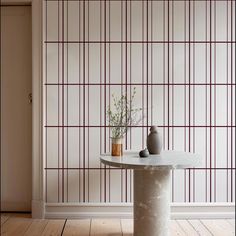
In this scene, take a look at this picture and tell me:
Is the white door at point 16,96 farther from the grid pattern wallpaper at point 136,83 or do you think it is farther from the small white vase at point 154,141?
the small white vase at point 154,141

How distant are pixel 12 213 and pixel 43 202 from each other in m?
0.41

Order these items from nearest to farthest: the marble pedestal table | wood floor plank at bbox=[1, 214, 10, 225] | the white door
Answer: the marble pedestal table → wood floor plank at bbox=[1, 214, 10, 225] → the white door

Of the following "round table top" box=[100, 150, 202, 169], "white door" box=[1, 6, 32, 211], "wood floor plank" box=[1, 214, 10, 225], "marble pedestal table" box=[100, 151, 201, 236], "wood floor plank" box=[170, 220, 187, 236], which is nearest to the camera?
"round table top" box=[100, 150, 202, 169]

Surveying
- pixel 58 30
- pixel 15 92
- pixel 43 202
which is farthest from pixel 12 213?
pixel 58 30

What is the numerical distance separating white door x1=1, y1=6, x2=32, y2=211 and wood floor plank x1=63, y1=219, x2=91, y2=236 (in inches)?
22.5

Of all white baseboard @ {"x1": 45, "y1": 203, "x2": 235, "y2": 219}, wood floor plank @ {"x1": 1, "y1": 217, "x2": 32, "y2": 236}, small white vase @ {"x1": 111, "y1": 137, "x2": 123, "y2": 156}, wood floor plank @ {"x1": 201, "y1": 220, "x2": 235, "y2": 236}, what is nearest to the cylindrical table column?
small white vase @ {"x1": 111, "y1": 137, "x2": 123, "y2": 156}

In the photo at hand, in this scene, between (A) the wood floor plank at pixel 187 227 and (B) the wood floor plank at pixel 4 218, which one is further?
(B) the wood floor plank at pixel 4 218

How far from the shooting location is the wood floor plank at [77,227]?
3006 millimetres

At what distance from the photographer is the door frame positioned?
3.36 meters

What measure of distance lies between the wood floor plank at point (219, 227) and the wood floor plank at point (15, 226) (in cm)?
161

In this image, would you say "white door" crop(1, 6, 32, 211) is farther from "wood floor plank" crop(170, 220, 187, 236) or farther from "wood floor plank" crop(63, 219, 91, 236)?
"wood floor plank" crop(170, 220, 187, 236)

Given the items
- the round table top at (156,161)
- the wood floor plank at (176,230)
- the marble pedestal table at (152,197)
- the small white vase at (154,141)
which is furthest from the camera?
the wood floor plank at (176,230)

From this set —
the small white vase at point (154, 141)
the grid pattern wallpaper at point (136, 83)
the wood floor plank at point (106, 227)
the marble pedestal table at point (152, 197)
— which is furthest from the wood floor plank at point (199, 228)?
the small white vase at point (154, 141)

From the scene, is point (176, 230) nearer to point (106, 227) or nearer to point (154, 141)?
point (106, 227)
